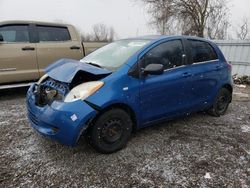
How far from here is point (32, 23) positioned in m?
6.54

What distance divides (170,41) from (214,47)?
4.10ft

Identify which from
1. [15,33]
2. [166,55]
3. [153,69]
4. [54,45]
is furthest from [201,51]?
[15,33]

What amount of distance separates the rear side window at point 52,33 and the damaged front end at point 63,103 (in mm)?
3140

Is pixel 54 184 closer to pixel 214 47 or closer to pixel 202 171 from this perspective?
pixel 202 171

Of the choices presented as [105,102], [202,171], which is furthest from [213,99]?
[105,102]

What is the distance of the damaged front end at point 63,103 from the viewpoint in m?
3.18

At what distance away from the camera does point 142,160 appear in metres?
3.49

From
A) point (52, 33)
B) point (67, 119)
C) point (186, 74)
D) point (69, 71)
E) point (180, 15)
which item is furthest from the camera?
point (180, 15)

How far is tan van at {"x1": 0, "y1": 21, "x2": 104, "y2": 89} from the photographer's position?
611cm

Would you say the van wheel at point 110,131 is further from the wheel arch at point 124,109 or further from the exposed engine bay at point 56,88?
the exposed engine bay at point 56,88

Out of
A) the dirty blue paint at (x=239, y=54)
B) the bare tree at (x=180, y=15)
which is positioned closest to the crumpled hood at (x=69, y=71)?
the dirty blue paint at (x=239, y=54)

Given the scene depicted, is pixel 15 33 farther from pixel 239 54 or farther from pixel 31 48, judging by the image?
pixel 239 54

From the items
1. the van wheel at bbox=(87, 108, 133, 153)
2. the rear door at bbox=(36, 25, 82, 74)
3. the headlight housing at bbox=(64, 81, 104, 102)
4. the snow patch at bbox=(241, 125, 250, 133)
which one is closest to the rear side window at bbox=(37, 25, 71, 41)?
the rear door at bbox=(36, 25, 82, 74)

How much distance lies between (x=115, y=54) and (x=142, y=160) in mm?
1707
